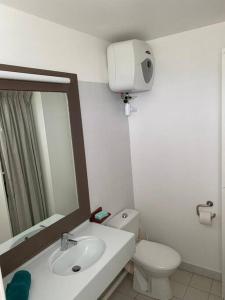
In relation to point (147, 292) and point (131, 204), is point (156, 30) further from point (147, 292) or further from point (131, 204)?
point (147, 292)

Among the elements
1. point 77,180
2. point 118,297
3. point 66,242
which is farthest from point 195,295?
point 77,180

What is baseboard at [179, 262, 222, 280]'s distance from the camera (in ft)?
7.48

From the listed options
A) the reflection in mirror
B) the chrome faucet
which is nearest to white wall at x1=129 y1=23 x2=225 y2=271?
the reflection in mirror

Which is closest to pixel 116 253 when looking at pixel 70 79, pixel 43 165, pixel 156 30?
pixel 43 165

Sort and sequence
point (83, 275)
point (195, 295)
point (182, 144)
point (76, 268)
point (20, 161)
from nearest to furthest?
point (83, 275)
point (20, 161)
point (76, 268)
point (195, 295)
point (182, 144)

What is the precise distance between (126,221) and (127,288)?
69cm

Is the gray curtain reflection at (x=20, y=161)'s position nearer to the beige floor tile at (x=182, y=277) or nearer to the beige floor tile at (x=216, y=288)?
the beige floor tile at (x=182, y=277)

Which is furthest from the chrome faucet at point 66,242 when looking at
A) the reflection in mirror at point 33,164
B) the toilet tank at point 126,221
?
the toilet tank at point 126,221

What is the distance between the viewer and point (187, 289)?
2.20 metres

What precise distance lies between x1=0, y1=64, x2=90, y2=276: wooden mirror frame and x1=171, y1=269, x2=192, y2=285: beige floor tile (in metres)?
1.20

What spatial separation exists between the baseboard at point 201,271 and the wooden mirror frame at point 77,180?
1.28 m

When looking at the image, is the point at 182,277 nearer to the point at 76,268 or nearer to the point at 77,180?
the point at 76,268

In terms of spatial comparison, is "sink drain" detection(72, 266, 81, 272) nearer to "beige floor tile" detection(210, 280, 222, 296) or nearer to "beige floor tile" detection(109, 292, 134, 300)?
"beige floor tile" detection(109, 292, 134, 300)

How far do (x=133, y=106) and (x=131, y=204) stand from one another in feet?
3.49
